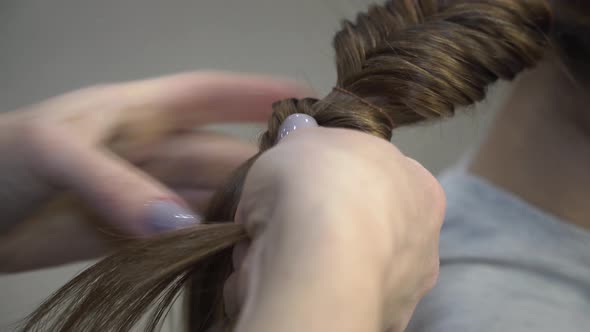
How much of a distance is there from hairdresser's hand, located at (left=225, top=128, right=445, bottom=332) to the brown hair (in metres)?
0.05

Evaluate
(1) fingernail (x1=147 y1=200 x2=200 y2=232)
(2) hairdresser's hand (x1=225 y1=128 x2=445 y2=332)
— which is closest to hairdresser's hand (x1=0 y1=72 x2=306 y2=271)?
(1) fingernail (x1=147 y1=200 x2=200 y2=232)

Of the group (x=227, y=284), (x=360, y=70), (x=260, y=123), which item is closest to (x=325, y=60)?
(x=260, y=123)

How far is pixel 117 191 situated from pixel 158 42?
571 mm

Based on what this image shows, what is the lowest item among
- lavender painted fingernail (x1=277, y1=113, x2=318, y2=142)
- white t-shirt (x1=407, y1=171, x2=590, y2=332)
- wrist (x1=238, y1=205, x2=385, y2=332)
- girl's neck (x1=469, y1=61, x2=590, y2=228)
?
white t-shirt (x1=407, y1=171, x2=590, y2=332)

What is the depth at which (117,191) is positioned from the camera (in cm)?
38

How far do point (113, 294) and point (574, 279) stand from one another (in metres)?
0.36

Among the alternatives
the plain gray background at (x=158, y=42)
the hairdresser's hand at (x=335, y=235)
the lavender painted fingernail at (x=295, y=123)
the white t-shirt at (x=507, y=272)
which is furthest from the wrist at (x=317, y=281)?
the plain gray background at (x=158, y=42)

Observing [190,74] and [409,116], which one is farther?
[190,74]

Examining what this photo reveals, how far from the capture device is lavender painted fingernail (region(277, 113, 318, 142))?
1.13ft

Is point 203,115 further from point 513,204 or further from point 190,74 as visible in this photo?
point 513,204

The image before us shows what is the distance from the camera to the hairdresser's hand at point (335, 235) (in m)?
0.23

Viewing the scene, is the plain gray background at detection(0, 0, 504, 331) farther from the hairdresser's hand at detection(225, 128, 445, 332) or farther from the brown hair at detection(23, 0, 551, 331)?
the hairdresser's hand at detection(225, 128, 445, 332)

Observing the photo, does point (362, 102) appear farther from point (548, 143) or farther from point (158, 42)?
point (158, 42)

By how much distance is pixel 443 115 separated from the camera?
392 millimetres
